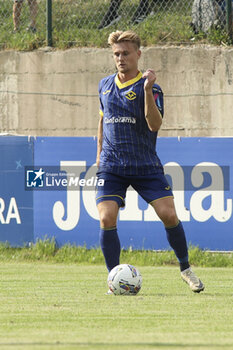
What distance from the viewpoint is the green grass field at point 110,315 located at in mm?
4875

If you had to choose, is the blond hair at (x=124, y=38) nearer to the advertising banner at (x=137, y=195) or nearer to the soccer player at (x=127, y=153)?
the soccer player at (x=127, y=153)

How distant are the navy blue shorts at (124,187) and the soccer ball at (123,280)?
0.59 meters

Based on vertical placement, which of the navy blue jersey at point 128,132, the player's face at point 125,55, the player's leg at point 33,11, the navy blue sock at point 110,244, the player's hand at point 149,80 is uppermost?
the player's leg at point 33,11

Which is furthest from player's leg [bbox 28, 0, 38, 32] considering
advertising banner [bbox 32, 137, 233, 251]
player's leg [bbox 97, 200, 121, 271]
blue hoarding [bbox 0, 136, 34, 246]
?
player's leg [bbox 97, 200, 121, 271]

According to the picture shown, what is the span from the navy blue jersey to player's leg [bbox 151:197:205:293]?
1.02 feet

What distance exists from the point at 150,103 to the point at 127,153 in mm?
532

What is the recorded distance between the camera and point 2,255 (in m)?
11.6

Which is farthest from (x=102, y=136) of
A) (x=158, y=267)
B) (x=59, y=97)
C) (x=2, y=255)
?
(x=59, y=97)

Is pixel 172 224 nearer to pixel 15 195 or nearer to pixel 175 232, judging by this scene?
pixel 175 232

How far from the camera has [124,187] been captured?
749 cm

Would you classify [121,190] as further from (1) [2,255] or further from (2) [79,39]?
(2) [79,39]

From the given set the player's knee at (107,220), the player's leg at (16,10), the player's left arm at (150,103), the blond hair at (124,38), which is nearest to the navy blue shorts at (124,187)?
the player's knee at (107,220)

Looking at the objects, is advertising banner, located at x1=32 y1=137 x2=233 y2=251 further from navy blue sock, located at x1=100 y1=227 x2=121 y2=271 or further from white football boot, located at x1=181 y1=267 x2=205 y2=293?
navy blue sock, located at x1=100 y1=227 x2=121 y2=271

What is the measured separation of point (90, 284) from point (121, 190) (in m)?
1.61
